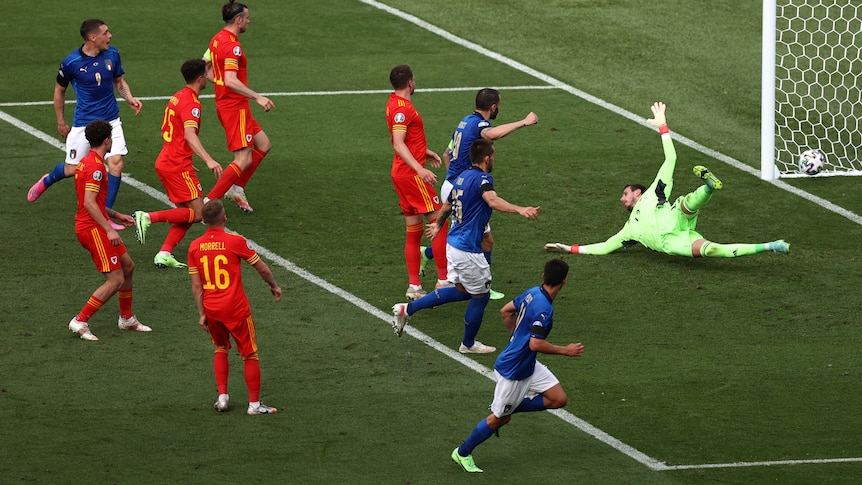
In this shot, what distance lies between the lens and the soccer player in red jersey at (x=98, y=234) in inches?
460

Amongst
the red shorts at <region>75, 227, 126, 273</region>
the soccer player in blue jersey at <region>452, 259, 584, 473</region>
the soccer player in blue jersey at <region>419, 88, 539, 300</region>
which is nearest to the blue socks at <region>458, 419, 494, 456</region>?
the soccer player in blue jersey at <region>452, 259, 584, 473</region>

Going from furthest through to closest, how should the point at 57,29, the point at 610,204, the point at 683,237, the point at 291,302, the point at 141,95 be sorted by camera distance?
the point at 57,29 < the point at 141,95 < the point at 610,204 < the point at 683,237 < the point at 291,302

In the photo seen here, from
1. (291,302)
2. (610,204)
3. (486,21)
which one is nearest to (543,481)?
(291,302)

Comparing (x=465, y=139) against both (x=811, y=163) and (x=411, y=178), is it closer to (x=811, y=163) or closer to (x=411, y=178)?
(x=411, y=178)

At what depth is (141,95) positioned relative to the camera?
763 inches

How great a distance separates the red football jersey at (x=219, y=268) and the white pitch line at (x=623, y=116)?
110 inches

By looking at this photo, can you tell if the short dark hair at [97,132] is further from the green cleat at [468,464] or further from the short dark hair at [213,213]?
the green cleat at [468,464]

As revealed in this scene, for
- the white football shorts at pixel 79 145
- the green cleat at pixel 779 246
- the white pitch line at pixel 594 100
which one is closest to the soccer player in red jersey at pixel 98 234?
the white football shorts at pixel 79 145

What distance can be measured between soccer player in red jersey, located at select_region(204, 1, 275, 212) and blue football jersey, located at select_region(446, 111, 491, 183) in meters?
2.43

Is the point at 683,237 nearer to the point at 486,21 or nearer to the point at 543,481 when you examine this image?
the point at 543,481

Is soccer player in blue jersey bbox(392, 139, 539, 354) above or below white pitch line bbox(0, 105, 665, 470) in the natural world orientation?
above

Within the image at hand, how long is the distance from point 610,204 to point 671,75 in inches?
206

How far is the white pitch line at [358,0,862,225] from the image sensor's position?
16.4m

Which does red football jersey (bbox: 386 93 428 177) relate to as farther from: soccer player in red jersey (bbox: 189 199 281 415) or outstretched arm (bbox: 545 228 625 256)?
soccer player in red jersey (bbox: 189 199 281 415)
